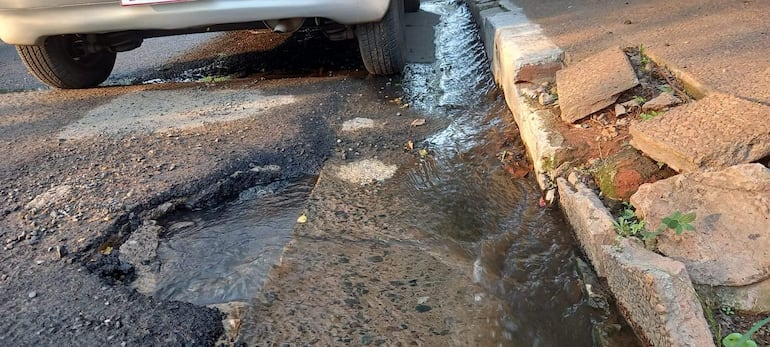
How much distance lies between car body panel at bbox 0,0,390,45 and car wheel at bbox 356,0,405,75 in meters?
0.22

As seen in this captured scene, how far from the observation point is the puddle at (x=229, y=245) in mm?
2045

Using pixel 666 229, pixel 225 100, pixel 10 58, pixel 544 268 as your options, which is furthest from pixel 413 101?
pixel 10 58

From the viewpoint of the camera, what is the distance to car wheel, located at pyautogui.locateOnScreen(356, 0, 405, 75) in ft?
12.1

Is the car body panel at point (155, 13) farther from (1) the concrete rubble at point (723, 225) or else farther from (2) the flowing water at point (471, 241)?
(1) the concrete rubble at point (723, 225)

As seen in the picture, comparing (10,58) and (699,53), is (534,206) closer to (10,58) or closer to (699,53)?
(699,53)

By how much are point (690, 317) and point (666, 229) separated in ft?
1.25

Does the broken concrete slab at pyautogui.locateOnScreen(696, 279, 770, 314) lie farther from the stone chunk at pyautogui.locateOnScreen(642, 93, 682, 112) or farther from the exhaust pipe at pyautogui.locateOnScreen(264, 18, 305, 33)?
the exhaust pipe at pyautogui.locateOnScreen(264, 18, 305, 33)

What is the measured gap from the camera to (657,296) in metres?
1.62

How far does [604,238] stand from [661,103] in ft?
2.94

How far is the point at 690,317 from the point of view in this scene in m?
1.57

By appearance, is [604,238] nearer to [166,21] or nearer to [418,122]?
[418,122]

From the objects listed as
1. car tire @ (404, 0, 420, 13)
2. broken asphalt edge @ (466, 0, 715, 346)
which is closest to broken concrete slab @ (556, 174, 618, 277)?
broken asphalt edge @ (466, 0, 715, 346)

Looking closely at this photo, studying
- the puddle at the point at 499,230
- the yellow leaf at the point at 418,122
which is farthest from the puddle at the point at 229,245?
the yellow leaf at the point at 418,122

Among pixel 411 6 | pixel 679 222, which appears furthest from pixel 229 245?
pixel 411 6
